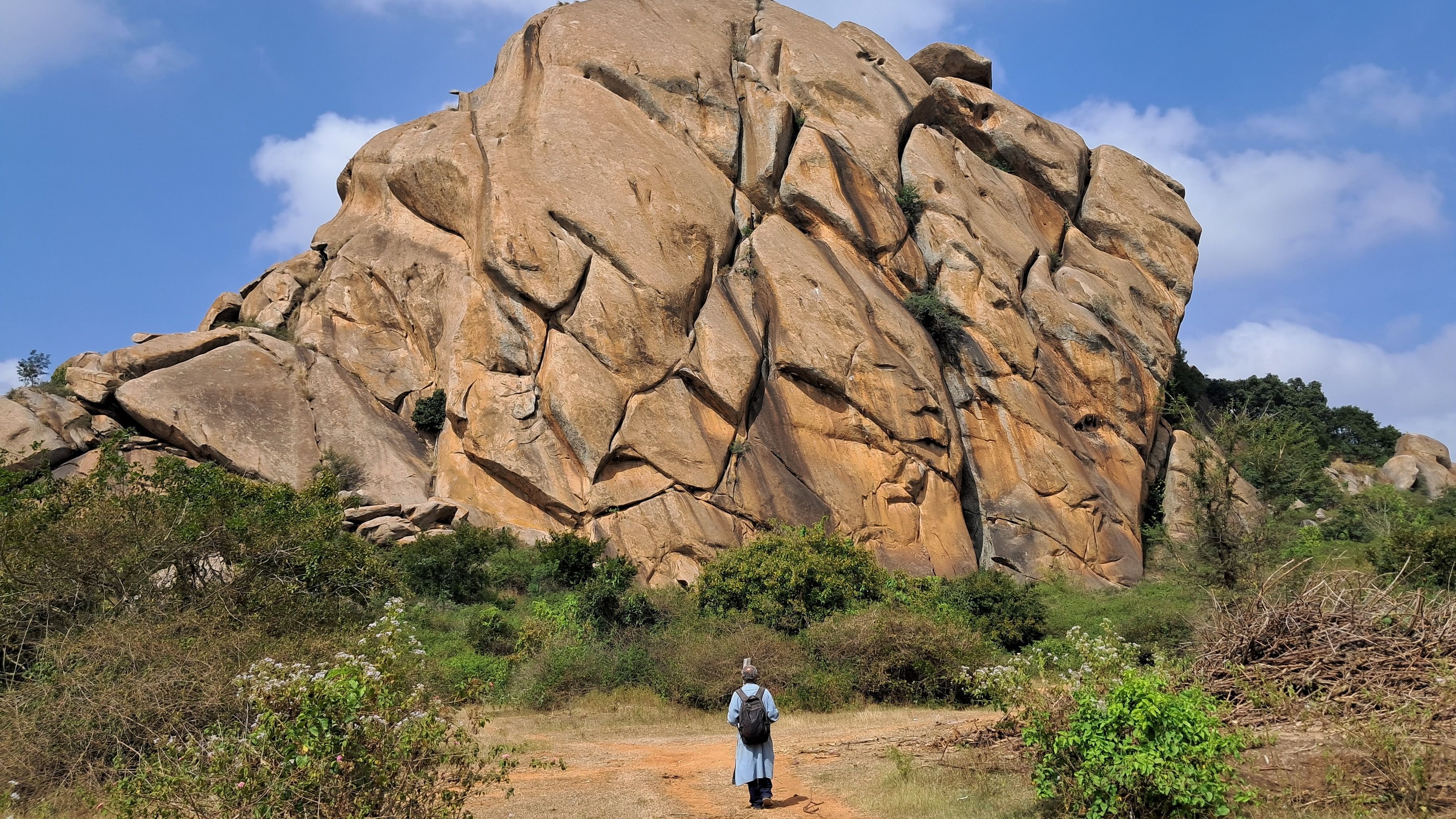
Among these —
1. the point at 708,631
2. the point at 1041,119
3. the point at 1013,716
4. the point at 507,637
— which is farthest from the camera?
the point at 1041,119

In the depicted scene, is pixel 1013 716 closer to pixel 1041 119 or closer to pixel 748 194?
pixel 748 194

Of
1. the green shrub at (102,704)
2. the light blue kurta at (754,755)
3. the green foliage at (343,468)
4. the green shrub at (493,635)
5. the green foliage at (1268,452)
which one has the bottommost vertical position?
the light blue kurta at (754,755)

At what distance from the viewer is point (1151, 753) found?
7.29 metres

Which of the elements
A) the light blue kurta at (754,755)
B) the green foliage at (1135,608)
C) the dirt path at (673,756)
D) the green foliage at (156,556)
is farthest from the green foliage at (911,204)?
the light blue kurta at (754,755)

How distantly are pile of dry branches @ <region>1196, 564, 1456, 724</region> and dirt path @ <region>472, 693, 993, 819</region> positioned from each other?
11.7 feet

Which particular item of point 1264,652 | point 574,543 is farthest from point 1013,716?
point 574,543

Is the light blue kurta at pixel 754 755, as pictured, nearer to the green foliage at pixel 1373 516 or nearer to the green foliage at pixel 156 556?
the green foliage at pixel 156 556

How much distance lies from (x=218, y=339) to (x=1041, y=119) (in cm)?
2987

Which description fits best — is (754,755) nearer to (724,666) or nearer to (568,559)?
(724,666)

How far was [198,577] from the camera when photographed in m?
13.5

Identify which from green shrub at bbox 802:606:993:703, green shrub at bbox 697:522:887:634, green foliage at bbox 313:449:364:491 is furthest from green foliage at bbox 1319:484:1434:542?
green foliage at bbox 313:449:364:491

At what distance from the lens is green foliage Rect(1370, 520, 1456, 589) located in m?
22.2

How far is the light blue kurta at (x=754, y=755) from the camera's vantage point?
990 centimetres

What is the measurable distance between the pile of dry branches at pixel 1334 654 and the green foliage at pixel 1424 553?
A: 46.5 ft
